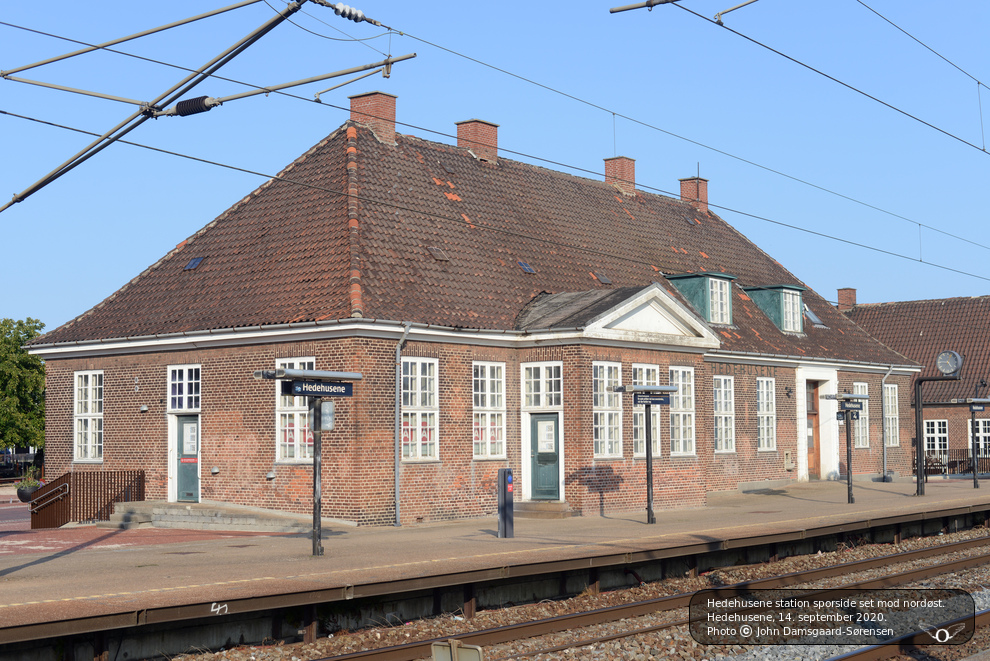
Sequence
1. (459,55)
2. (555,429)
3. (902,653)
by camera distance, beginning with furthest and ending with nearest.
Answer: (555,429) < (459,55) < (902,653)

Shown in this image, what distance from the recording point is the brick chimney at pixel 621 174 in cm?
3772

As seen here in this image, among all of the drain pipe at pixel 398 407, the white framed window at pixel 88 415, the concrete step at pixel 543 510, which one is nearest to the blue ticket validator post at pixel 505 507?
the drain pipe at pixel 398 407

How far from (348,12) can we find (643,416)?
1767 centimetres

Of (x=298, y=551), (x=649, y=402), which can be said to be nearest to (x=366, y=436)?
(x=298, y=551)

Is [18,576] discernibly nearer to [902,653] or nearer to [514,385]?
[902,653]

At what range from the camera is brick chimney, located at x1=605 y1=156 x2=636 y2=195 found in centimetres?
3772

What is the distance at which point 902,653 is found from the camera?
1202cm

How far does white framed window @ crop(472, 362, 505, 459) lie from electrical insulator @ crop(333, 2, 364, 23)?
48.2ft

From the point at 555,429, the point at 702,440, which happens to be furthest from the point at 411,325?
the point at 702,440

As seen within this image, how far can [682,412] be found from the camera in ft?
93.3

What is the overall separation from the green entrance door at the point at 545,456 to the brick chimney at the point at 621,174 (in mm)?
13615

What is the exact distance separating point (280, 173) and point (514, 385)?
8277 millimetres

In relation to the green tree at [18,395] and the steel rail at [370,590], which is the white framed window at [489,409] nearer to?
the steel rail at [370,590]

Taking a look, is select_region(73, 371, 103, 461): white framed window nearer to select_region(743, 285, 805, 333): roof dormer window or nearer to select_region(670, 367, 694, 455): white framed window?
select_region(670, 367, 694, 455): white framed window
